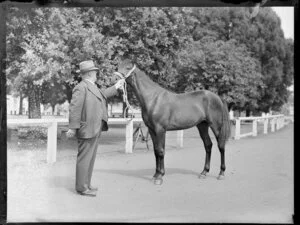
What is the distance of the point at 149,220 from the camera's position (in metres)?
4.26

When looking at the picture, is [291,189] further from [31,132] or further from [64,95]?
[31,132]

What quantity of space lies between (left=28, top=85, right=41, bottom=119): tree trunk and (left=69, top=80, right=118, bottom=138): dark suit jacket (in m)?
0.91

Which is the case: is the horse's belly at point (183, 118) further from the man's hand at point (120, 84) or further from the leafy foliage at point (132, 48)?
the leafy foliage at point (132, 48)

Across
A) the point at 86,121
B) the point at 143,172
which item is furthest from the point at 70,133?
the point at 143,172

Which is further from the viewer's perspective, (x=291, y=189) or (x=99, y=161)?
(x=99, y=161)

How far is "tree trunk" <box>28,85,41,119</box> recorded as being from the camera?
221 inches

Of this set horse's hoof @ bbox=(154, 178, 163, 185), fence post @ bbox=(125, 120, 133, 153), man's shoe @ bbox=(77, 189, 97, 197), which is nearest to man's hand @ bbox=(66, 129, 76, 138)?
man's shoe @ bbox=(77, 189, 97, 197)

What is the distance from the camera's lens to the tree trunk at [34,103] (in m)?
5.62

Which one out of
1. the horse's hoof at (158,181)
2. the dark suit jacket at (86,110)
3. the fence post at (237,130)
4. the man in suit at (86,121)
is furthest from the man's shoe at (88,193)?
the fence post at (237,130)

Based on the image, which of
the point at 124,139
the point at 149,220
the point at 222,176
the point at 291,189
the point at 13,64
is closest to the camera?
the point at 149,220

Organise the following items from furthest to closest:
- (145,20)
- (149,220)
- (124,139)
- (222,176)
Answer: (124,139) → (145,20) → (222,176) → (149,220)

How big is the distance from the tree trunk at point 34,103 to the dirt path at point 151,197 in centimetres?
105

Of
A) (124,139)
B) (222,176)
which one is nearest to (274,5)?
(222,176)

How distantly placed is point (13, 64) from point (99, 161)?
2844 mm
